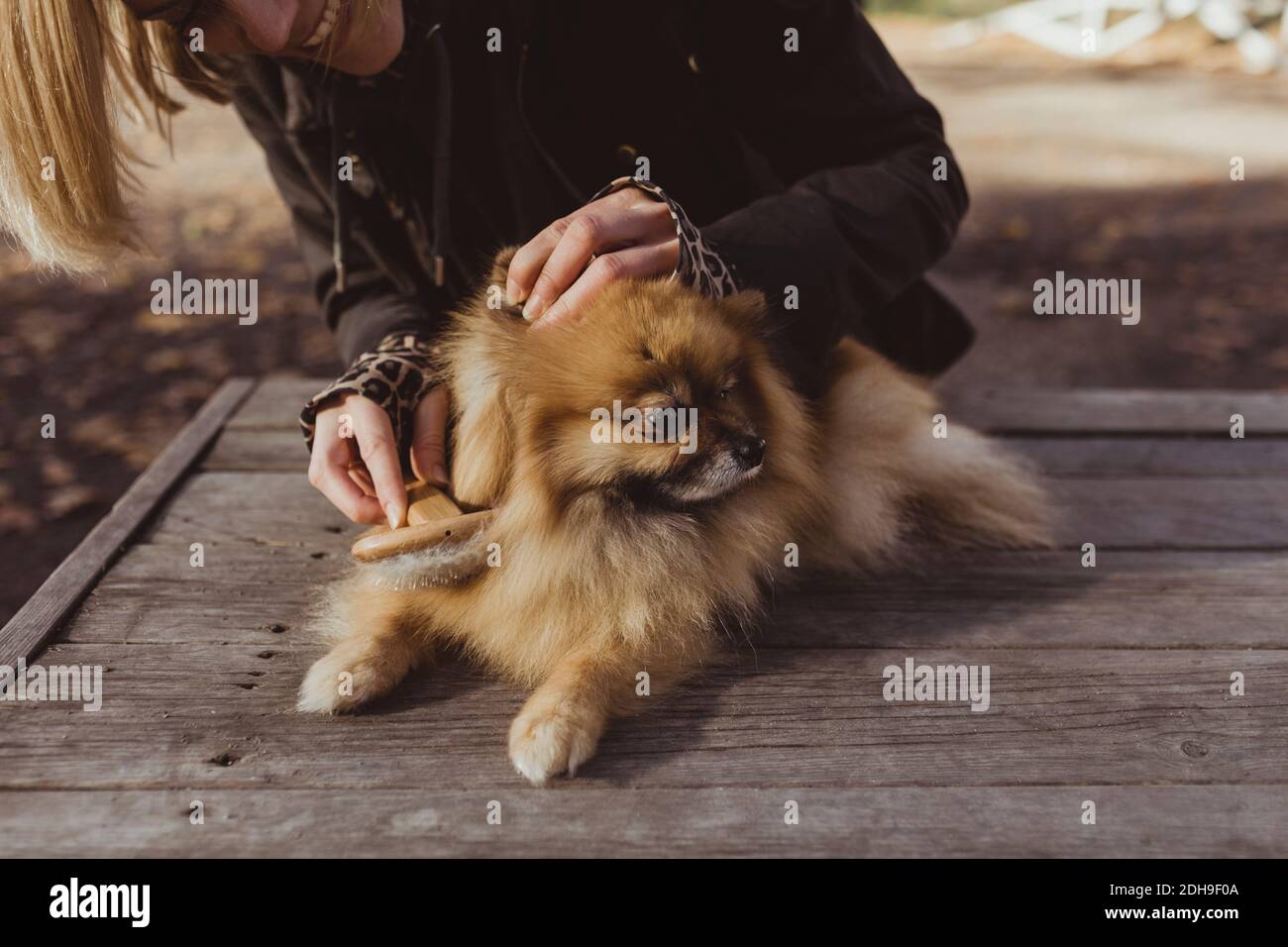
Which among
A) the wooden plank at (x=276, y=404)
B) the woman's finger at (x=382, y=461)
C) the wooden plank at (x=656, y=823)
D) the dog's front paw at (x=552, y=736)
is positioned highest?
the woman's finger at (x=382, y=461)

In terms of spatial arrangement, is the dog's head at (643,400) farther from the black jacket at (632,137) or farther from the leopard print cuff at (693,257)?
the black jacket at (632,137)

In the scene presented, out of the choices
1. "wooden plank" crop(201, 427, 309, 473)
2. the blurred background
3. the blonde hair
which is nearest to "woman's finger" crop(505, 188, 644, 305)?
the blonde hair

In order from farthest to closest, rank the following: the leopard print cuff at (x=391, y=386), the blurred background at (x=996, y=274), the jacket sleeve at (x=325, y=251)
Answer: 1. the blurred background at (x=996, y=274)
2. the jacket sleeve at (x=325, y=251)
3. the leopard print cuff at (x=391, y=386)

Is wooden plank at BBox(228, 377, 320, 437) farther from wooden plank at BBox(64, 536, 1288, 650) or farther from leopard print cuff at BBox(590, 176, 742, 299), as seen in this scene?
leopard print cuff at BBox(590, 176, 742, 299)

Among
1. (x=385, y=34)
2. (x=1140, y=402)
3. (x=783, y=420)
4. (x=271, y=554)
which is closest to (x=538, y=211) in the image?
(x=385, y=34)

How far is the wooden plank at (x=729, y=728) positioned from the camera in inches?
59.2

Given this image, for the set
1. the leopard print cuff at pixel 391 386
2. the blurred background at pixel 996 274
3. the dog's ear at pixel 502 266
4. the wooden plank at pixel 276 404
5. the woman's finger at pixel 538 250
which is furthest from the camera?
the blurred background at pixel 996 274

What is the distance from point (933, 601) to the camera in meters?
2.01

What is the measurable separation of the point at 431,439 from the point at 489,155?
684mm

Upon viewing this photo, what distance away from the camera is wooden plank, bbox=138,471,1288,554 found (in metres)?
2.26

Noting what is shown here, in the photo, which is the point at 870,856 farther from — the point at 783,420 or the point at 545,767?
the point at 783,420

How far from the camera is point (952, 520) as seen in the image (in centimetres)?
223

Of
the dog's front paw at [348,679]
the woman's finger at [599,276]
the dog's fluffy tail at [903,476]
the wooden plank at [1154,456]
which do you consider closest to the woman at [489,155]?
the woman's finger at [599,276]

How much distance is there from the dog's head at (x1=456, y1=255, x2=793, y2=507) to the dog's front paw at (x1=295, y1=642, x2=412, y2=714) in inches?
12.7
